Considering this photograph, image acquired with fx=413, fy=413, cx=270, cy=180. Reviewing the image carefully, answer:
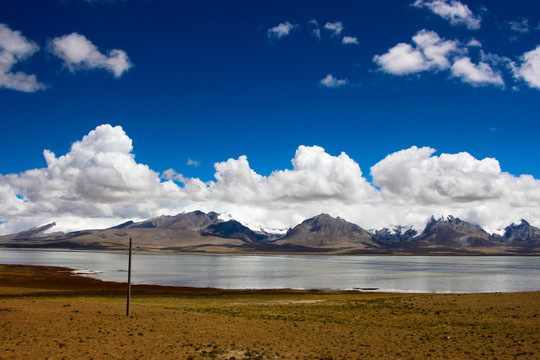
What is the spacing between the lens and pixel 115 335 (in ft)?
94.9

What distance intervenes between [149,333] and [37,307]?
52.2 ft

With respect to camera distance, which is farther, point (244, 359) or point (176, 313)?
point (176, 313)

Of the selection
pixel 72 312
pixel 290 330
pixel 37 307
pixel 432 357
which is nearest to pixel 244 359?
pixel 290 330

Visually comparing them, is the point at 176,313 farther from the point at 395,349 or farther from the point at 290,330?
the point at 395,349

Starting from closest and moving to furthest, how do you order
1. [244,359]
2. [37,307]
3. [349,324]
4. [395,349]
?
[244,359], [395,349], [349,324], [37,307]

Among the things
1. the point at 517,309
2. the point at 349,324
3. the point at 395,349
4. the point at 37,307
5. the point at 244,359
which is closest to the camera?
the point at 244,359

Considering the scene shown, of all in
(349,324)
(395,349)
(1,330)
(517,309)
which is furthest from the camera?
(517,309)

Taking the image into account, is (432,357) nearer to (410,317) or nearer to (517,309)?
(410,317)

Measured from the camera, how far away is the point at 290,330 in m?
32.7

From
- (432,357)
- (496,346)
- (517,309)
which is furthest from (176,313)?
(517,309)

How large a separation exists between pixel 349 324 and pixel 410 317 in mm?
7904

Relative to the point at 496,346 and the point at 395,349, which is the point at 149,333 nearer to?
the point at 395,349

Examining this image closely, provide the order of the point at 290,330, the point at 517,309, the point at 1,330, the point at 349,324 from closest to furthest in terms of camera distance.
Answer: the point at 1,330, the point at 290,330, the point at 349,324, the point at 517,309

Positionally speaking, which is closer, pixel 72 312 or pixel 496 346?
pixel 496 346
